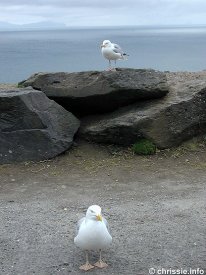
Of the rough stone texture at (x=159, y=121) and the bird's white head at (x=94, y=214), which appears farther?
the rough stone texture at (x=159, y=121)

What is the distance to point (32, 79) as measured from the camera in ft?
46.4

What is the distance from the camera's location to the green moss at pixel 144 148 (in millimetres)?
12469

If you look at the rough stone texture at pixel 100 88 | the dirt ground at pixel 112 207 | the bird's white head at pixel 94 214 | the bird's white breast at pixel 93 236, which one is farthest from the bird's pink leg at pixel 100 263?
the rough stone texture at pixel 100 88

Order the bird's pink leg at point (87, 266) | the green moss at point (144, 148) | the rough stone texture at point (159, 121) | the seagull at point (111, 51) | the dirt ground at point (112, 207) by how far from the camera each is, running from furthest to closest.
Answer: the seagull at point (111, 51)
the rough stone texture at point (159, 121)
the green moss at point (144, 148)
the dirt ground at point (112, 207)
the bird's pink leg at point (87, 266)

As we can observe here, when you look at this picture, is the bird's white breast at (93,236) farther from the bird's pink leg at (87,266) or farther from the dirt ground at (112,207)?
the dirt ground at (112,207)

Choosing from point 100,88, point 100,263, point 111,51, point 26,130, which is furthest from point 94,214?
point 111,51

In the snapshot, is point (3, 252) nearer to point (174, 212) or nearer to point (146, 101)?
point (174, 212)

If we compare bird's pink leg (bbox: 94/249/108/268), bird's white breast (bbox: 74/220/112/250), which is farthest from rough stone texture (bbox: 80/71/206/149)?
bird's white breast (bbox: 74/220/112/250)

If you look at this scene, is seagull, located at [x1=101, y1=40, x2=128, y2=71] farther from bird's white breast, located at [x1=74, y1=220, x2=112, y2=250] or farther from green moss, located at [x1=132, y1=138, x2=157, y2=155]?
bird's white breast, located at [x1=74, y1=220, x2=112, y2=250]

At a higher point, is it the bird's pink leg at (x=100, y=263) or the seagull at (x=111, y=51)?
the seagull at (x=111, y=51)

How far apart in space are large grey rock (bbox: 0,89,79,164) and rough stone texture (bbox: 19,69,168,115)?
1087mm

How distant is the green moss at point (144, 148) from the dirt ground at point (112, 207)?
210mm

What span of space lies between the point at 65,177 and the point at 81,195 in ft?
4.19

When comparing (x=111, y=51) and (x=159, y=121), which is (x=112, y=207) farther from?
(x=111, y=51)
